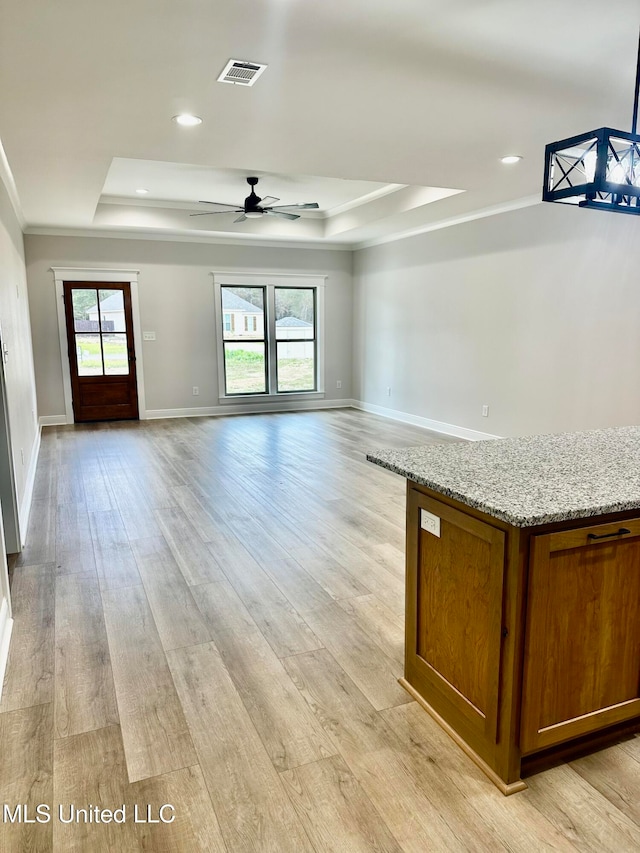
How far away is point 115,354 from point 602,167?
23.8 ft

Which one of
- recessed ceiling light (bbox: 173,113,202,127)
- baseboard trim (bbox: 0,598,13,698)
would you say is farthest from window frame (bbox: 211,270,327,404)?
baseboard trim (bbox: 0,598,13,698)

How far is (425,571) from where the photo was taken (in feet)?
6.32

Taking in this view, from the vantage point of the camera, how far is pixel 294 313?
9.03m

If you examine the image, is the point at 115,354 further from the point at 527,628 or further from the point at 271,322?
the point at 527,628

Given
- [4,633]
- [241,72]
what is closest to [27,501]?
[4,633]

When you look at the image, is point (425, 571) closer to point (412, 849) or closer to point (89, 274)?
point (412, 849)

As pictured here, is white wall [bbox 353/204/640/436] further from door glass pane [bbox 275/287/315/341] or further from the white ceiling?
door glass pane [bbox 275/287/315/341]

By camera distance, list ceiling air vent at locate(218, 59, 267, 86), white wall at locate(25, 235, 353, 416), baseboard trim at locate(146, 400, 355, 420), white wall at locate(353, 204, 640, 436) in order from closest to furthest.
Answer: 1. ceiling air vent at locate(218, 59, 267, 86)
2. white wall at locate(353, 204, 640, 436)
3. white wall at locate(25, 235, 353, 416)
4. baseboard trim at locate(146, 400, 355, 420)

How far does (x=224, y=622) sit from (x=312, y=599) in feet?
1.54

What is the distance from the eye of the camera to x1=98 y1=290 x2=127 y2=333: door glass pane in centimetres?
788

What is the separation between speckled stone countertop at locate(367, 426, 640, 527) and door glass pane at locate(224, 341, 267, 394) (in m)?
6.88

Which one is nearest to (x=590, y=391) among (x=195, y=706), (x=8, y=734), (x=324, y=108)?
(x=324, y=108)

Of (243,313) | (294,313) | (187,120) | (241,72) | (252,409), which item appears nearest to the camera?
(241,72)

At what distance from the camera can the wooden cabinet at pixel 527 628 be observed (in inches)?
61.5
